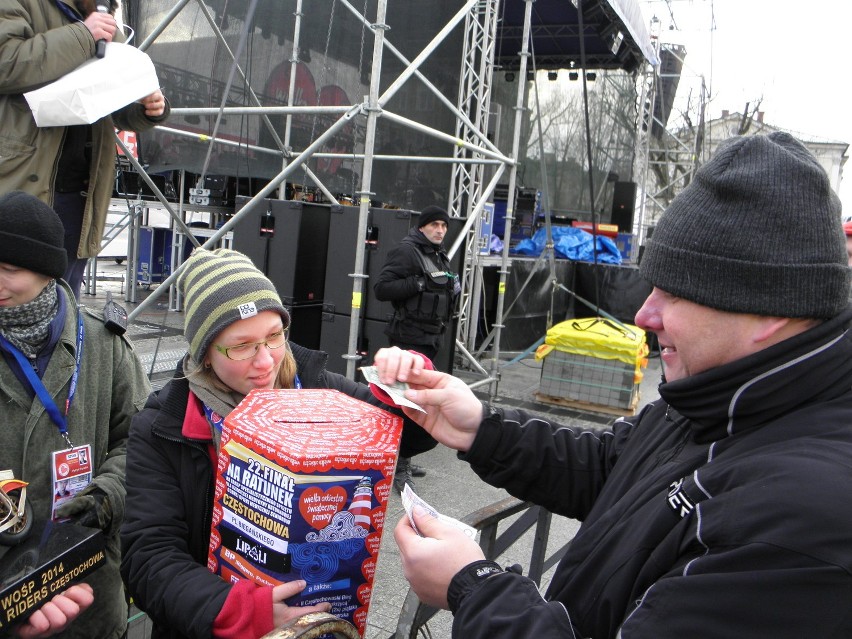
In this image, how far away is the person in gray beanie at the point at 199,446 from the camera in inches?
49.1

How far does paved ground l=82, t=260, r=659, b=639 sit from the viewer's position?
3236 millimetres

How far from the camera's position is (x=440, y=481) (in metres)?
5.09

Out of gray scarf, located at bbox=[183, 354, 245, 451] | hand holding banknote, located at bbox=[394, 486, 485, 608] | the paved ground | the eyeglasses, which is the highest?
the eyeglasses

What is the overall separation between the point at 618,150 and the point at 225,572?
1806 cm

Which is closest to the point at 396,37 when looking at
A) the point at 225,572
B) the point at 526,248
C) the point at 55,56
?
the point at 526,248

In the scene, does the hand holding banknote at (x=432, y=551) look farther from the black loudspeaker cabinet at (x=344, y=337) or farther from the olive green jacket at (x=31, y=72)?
the black loudspeaker cabinet at (x=344, y=337)

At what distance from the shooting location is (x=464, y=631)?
1019mm

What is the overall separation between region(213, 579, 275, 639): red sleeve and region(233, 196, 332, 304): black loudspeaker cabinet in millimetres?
4831

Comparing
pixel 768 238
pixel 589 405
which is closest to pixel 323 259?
pixel 589 405

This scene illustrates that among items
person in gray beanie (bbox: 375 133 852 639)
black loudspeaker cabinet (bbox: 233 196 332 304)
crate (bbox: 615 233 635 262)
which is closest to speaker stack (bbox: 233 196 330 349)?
black loudspeaker cabinet (bbox: 233 196 332 304)

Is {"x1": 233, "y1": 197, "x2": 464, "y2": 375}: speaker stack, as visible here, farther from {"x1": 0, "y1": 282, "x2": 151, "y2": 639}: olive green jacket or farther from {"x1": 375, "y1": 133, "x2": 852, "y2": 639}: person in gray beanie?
{"x1": 375, "y1": 133, "x2": 852, "y2": 639}: person in gray beanie

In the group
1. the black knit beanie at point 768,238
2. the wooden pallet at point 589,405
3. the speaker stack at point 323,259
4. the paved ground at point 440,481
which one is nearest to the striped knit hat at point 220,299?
the black knit beanie at point 768,238

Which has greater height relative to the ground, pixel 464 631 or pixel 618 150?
pixel 618 150

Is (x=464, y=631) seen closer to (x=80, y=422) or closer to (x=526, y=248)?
(x=80, y=422)
